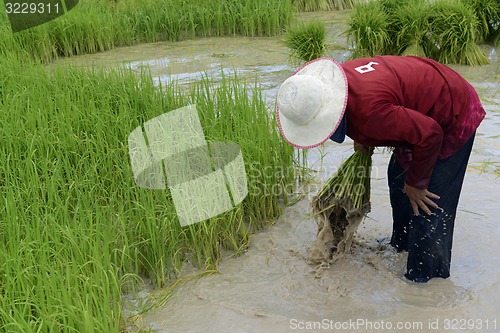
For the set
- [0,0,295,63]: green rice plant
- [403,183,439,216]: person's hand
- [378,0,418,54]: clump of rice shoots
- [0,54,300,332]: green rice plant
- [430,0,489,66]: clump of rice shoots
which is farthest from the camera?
[0,0,295,63]: green rice plant

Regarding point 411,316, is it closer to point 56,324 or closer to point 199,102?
point 56,324

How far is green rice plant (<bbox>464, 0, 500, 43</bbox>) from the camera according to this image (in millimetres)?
5754

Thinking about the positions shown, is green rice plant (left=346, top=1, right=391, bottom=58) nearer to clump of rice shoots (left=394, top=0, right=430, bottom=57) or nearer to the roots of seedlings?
clump of rice shoots (left=394, top=0, right=430, bottom=57)

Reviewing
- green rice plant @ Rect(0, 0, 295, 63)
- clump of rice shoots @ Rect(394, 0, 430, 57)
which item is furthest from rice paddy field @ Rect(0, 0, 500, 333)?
green rice plant @ Rect(0, 0, 295, 63)

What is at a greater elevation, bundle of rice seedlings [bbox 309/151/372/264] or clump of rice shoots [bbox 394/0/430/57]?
clump of rice shoots [bbox 394/0/430/57]

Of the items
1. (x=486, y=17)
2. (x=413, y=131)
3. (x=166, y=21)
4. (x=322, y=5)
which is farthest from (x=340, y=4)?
(x=413, y=131)

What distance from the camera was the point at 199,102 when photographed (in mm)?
3562

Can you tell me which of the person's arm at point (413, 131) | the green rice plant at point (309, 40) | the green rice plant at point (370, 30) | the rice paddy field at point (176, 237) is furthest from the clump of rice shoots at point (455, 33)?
the person's arm at point (413, 131)

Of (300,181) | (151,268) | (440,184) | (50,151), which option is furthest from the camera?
(300,181)

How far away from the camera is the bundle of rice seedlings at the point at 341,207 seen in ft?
8.34

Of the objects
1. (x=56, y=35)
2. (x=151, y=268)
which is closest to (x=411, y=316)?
(x=151, y=268)

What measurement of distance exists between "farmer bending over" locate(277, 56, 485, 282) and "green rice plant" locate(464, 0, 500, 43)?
398 centimetres

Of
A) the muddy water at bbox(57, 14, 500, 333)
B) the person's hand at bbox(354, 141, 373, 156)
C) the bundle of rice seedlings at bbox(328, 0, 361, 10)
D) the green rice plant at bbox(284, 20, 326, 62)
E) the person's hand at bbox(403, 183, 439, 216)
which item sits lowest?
the muddy water at bbox(57, 14, 500, 333)

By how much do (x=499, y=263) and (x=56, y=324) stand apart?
1.93m
